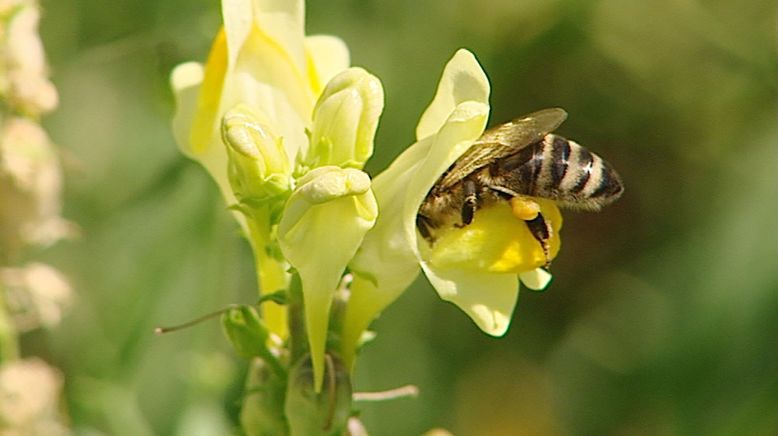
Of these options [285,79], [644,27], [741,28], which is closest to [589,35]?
[644,27]

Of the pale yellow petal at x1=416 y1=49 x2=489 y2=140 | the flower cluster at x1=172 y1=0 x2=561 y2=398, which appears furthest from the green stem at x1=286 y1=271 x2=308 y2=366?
the pale yellow petal at x1=416 y1=49 x2=489 y2=140

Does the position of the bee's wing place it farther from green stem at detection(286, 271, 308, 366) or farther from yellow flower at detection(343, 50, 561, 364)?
green stem at detection(286, 271, 308, 366)

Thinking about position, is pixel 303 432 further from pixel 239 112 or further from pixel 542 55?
pixel 542 55

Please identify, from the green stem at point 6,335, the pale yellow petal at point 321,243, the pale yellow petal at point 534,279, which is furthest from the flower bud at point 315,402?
the green stem at point 6,335

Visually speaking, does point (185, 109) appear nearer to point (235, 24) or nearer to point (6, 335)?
point (235, 24)

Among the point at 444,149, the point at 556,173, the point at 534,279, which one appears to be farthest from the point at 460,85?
the point at 534,279

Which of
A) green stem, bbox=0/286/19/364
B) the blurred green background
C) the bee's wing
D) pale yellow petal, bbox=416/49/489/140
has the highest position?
pale yellow petal, bbox=416/49/489/140

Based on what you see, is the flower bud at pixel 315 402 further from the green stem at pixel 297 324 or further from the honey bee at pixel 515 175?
the honey bee at pixel 515 175
